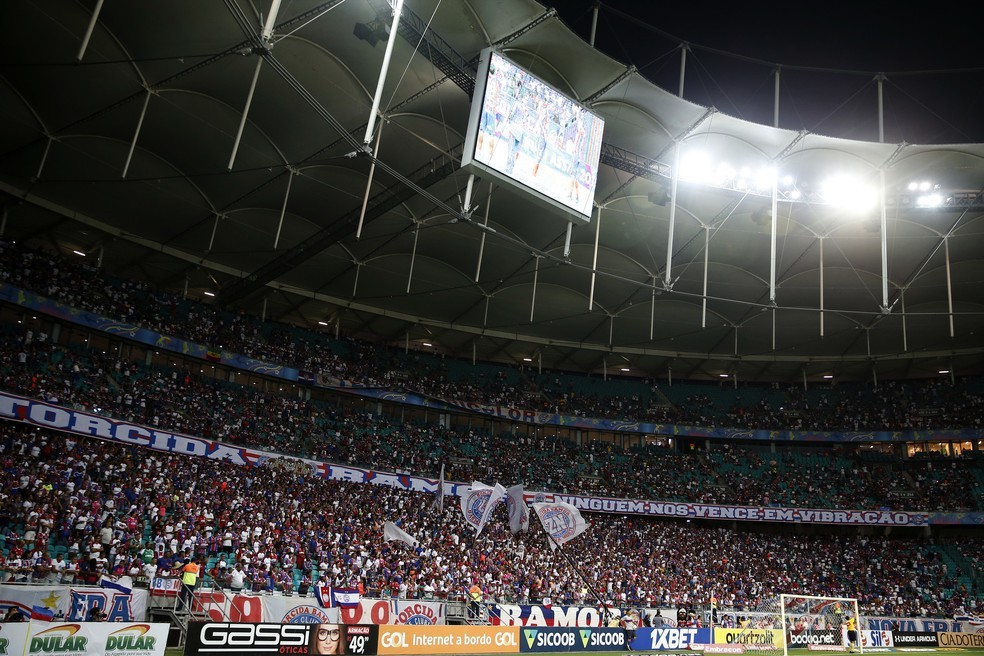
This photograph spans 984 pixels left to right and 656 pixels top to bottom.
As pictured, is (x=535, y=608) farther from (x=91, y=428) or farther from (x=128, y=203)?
(x=128, y=203)

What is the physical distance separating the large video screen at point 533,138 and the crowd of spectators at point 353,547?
1626 centimetres

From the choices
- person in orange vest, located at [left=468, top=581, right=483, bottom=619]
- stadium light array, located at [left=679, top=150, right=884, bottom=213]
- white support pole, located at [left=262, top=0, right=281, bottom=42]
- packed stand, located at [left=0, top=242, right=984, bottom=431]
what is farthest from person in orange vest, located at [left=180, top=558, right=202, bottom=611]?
stadium light array, located at [left=679, top=150, right=884, bottom=213]

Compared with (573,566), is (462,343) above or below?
above

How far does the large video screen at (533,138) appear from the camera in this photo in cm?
2492

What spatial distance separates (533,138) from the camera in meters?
26.5

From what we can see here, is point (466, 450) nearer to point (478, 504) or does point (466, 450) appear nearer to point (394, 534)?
point (478, 504)

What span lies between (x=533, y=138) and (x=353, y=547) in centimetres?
1818

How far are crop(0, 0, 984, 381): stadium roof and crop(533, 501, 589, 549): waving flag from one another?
11709mm

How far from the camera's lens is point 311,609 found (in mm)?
23625

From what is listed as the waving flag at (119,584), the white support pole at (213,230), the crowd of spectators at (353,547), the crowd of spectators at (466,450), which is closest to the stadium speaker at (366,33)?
the white support pole at (213,230)

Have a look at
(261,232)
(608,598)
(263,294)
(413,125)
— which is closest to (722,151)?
(413,125)

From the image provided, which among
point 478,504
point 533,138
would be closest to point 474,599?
point 478,504

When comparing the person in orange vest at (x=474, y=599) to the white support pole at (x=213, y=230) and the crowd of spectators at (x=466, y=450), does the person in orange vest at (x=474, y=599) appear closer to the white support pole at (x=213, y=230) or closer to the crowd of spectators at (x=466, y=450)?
the crowd of spectators at (x=466, y=450)

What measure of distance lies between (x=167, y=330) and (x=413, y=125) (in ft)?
64.2
